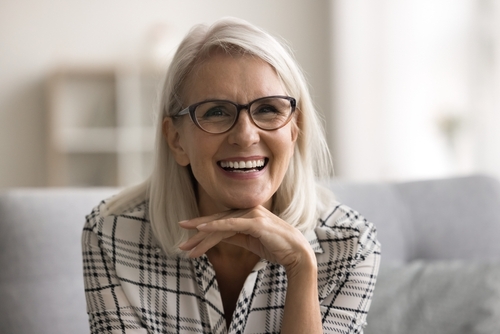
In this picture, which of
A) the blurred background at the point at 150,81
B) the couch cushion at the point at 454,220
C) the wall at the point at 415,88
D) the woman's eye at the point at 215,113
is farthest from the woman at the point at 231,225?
the blurred background at the point at 150,81

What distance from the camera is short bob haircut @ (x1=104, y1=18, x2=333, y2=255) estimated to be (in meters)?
1.24

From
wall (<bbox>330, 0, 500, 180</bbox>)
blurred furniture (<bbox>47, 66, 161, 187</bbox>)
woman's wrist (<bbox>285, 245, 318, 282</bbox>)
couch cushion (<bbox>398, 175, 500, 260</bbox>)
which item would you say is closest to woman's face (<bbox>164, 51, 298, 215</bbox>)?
woman's wrist (<bbox>285, 245, 318, 282</bbox>)

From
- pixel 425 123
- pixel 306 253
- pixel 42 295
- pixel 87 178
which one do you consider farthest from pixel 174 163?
pixel 87 178

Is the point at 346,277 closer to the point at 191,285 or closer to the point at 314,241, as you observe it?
the point at 314,241

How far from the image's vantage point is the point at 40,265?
1.50 m

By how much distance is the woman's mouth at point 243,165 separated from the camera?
3.95 ft

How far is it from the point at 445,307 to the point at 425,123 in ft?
7.15

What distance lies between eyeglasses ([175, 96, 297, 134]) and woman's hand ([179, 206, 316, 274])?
18cm

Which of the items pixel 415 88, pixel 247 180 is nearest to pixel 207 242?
pixel 247 180

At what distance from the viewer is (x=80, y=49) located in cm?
415

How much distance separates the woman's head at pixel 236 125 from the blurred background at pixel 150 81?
2327 millimetres

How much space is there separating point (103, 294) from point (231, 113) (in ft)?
1.56

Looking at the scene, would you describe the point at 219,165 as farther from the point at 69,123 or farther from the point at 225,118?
the point at 69,123

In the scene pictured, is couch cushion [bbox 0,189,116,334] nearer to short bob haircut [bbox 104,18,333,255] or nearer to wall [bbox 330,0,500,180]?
short bob haircut [bbox 104,18,333,255]
